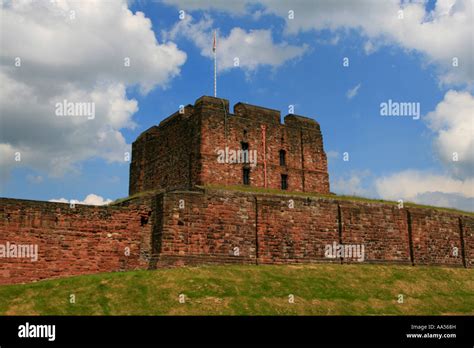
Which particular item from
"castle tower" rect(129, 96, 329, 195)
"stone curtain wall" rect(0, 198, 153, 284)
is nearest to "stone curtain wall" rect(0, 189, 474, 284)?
"stone curtain wall" rect(0, 198, 153, 284)

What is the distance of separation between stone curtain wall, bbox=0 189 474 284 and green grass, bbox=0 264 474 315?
1937mm

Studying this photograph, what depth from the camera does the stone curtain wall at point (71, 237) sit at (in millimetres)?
19156

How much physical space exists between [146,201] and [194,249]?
3.23 m

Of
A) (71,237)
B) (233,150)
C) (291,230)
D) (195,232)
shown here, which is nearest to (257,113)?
(233,150)

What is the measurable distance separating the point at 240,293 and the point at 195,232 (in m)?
5.09

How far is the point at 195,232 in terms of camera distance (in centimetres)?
2139

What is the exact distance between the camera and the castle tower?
2962 cm

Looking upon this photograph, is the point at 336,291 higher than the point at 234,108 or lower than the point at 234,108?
lower

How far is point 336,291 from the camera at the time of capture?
18.7 metres

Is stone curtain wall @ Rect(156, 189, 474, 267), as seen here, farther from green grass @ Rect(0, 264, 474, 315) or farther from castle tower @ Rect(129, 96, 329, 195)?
castle tower @ Rect(129, 96, 329, 195)

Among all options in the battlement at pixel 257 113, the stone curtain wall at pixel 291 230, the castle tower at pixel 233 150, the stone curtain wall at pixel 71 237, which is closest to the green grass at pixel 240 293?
the stone curtain wall at pixel 291 230

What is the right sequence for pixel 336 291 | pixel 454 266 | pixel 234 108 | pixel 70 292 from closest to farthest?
pixel 70 292 < pixel 336 291 < pixel 454 266 < pixel 234 108
